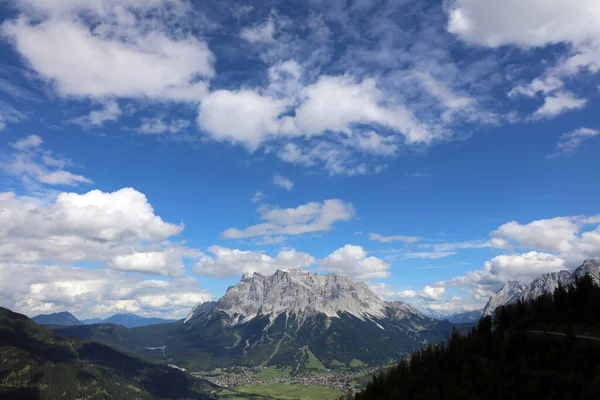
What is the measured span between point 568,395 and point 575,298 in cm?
8829

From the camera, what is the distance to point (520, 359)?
136 m

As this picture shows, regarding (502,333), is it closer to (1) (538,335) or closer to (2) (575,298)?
(1) (538,335)

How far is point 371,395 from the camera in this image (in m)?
175

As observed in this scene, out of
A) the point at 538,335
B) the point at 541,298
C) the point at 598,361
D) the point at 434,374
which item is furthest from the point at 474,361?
the point at 541,298

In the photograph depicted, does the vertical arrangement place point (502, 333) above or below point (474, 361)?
above

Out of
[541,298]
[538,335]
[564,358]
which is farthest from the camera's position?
[541,298]

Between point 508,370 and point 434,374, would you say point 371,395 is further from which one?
point 508,370

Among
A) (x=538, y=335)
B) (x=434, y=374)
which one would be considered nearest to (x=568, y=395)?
(x=538, y=335)

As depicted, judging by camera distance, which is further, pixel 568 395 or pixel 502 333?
pixel 502 333

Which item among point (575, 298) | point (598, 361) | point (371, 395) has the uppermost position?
point (575, 298)

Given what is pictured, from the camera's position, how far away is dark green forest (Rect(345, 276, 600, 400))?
392ft

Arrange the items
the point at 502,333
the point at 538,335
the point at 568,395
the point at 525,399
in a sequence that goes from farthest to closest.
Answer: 1. the point at 502,333
2. the point at 538,335
3. the point at 525,399
4. the point at 568,395

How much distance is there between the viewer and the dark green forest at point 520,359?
119438mm

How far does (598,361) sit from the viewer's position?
122 m
